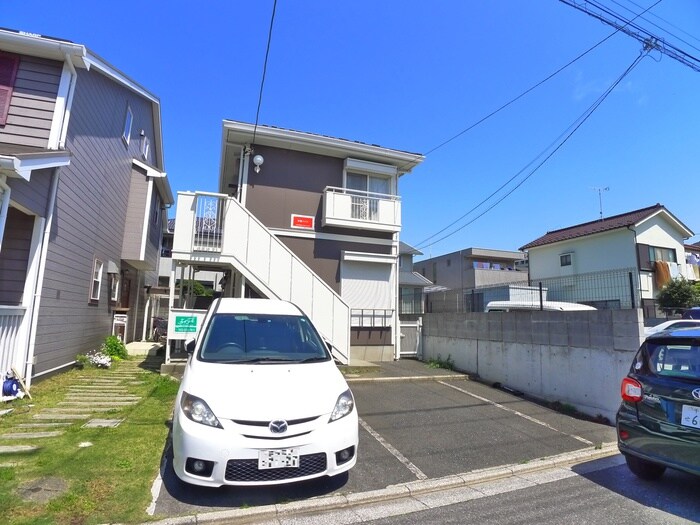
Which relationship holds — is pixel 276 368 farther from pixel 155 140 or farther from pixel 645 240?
pixel 645 240

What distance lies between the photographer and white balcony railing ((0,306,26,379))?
6.18 metres

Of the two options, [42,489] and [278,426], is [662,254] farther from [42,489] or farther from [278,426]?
[42,489]

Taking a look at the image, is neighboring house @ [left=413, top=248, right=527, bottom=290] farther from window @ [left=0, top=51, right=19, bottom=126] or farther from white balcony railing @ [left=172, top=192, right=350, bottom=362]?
window @ [left=0, top=51, right=19, bottom=126]

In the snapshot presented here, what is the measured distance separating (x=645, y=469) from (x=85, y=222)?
434 inches

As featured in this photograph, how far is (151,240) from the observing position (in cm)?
1466

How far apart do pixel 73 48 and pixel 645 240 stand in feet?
82.1

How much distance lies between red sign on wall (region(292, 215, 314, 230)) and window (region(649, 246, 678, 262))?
19.2 meters

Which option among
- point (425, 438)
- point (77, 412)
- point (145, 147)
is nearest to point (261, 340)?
point (425, 438)

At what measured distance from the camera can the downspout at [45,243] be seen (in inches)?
269

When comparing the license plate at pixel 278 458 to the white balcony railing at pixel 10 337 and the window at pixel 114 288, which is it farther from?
the window at pixel 114 288

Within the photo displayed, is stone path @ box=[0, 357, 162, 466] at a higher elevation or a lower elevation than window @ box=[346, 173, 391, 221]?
lower

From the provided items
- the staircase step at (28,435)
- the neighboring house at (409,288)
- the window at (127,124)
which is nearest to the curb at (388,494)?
the staircase step at (28,435)

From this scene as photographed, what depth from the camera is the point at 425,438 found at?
5320mm

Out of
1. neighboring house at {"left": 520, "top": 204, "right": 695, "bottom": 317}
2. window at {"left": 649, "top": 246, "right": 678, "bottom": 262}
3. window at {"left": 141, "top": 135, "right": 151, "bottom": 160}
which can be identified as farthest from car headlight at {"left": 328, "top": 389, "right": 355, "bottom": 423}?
window at {"left": 649, "top": 246, "right": 678, "bottom": 262}
